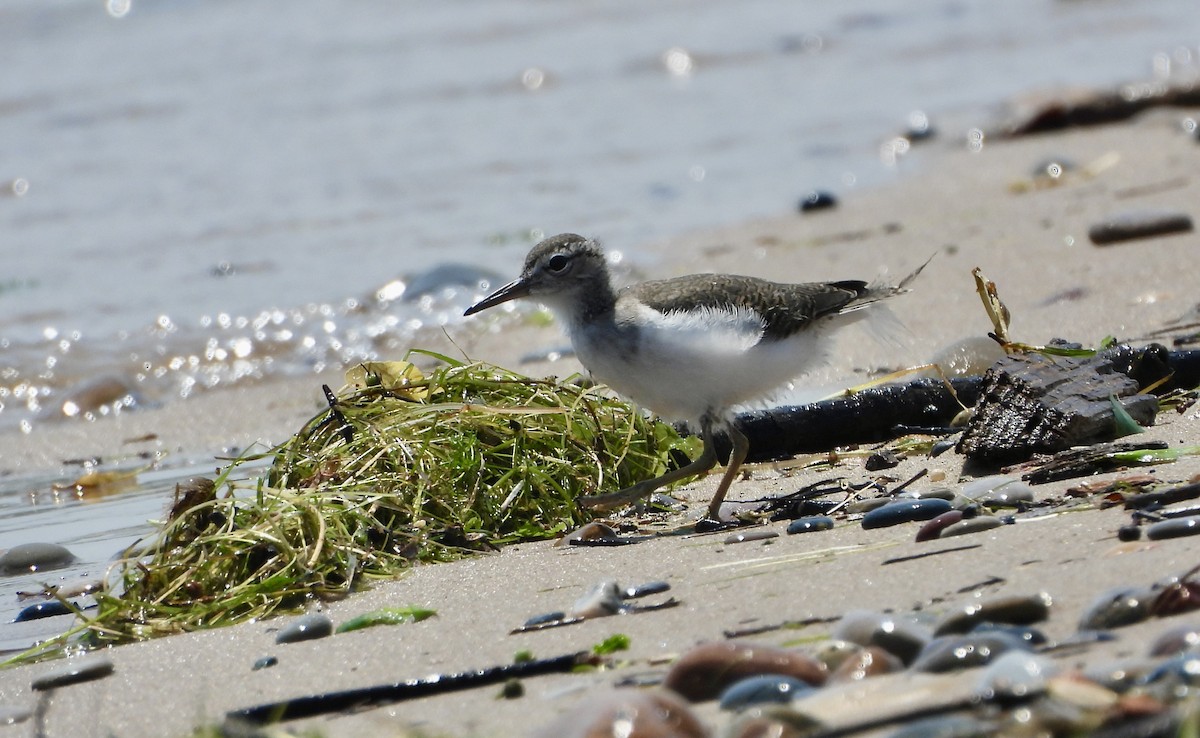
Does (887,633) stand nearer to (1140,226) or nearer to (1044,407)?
(1044,407)

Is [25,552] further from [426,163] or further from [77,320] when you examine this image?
[426,163]

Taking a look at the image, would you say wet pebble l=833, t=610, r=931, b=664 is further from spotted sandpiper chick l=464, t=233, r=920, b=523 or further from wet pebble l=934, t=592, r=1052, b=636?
spotted sandpiper chick l=464, t=233, r=920, b=523

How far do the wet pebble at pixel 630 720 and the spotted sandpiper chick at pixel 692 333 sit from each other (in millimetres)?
1927

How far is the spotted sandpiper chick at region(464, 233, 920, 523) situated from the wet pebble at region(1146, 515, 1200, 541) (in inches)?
57.6

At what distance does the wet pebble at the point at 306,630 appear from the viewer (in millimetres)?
3781

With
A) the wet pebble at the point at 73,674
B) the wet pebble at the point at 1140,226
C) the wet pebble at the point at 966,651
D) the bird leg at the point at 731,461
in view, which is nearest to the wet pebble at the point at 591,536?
the bird leg at the point at 731,461

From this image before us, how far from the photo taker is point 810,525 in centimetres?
418

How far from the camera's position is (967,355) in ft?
18.8

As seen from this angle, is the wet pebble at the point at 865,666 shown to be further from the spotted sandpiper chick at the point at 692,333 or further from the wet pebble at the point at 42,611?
the wet pebble at the point at 42,611

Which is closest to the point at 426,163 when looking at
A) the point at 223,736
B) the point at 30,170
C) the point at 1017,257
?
the point at 30,170

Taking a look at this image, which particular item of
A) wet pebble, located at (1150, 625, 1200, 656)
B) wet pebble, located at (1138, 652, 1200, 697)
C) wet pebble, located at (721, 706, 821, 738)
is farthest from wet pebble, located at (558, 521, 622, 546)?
wet pebble, located at (1138, 652, 1200, 697)

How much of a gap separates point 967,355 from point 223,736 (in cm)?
362

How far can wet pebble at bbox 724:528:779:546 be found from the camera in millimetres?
4195

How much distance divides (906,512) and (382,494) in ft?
4.99
